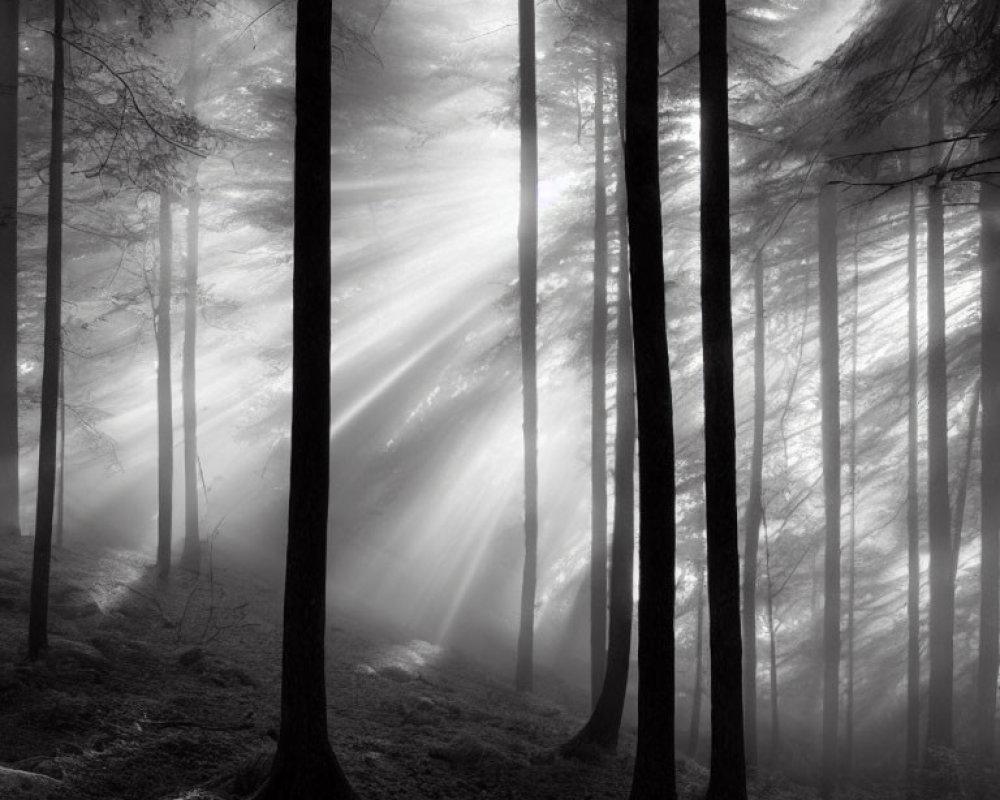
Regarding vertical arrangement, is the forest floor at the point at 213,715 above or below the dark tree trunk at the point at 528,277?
below

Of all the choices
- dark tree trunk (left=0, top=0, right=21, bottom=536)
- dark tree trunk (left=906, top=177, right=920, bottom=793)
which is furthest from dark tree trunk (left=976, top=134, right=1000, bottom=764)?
dark tree trunk (left=0, top=0, right=21, bottom=536)

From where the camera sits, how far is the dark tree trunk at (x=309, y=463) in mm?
6566

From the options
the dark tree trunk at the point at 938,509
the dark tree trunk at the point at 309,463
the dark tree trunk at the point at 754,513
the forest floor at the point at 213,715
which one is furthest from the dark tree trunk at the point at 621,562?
the dark tree trunk at the point at 938,509

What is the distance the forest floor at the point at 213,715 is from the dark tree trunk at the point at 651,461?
162 cm

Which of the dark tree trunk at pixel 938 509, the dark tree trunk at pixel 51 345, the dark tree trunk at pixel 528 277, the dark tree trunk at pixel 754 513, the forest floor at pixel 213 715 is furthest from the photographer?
the dark tree trunk at pixel 754 513

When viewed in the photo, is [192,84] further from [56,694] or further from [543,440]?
[543,440]

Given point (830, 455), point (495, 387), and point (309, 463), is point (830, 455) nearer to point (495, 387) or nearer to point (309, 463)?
point (495, 387)

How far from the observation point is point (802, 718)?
29.4 m

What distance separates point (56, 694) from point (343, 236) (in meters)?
16.0

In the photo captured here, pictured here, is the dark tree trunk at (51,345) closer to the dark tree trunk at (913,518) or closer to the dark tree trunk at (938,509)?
the dark tree trunk at (938,509)

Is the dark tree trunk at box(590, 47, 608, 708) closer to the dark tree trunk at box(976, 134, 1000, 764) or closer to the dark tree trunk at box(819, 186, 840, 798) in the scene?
the dark tree trunk at box(819, 186, 840, 798)

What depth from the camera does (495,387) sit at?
2488 cm

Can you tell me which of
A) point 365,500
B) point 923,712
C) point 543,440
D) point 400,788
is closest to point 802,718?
point 923,712

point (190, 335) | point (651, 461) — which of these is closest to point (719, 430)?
point (651, 461)
